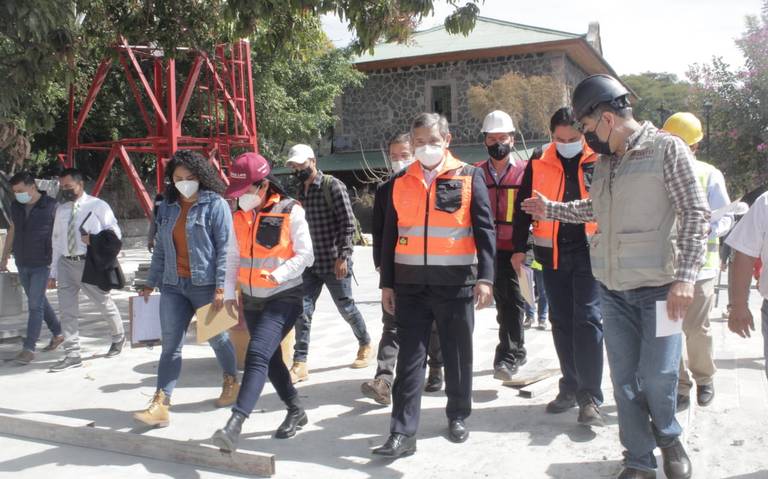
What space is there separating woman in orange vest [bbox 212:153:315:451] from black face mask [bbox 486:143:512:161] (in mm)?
1685

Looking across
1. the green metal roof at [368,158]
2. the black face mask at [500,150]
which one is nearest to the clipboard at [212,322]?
the black face mask at [500,150]

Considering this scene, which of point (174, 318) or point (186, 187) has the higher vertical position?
point (186, 187)

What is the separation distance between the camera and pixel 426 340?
4.49 metres

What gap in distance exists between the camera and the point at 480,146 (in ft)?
85.0

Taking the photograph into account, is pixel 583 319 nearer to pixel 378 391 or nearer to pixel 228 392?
pixel 378 391

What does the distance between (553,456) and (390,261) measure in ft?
4.75

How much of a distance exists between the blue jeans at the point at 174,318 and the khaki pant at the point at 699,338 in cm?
321

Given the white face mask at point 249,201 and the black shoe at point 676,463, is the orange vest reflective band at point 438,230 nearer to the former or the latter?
the white face mask at point 249,201

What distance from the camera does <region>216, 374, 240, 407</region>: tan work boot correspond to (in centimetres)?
557

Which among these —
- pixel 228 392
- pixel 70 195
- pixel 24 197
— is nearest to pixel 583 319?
pixel 228 392

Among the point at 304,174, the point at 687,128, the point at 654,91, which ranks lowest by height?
the point at 304,174

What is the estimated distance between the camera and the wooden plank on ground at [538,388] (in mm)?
5395

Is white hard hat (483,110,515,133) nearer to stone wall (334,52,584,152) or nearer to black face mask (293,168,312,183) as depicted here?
black face mask (293,168,312,183)

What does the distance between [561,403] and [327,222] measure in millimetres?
2404
